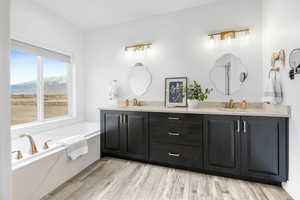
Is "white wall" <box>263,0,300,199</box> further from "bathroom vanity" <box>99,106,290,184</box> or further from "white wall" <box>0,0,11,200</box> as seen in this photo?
"white wall" <box>0,0,11,200</box>

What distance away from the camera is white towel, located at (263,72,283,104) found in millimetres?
2016

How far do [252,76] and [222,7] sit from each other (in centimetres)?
125

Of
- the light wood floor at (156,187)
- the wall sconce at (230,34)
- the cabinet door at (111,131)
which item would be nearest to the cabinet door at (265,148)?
the light wood floor at (156,187)

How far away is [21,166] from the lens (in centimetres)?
160

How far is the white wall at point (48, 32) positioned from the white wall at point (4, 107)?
176 centimetres

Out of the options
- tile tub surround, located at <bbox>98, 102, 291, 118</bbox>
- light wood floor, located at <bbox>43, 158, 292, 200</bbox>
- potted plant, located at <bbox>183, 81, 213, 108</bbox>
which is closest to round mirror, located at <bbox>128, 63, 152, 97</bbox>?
tile tub surround, located at <bbox>98, 102, 291, 118</bbox>

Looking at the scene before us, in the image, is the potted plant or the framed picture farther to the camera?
the framed picture

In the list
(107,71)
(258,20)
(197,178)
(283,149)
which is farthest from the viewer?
(107,71)

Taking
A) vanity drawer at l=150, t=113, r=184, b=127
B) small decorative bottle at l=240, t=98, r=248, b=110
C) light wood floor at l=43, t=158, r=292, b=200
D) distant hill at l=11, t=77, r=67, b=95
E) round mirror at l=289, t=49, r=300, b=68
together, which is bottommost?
light wood floor at l=43, t=158, r=292, b=200

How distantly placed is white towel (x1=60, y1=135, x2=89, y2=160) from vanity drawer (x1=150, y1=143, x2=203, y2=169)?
105 cm

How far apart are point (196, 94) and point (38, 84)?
109 inches

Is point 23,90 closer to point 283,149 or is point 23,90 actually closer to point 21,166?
point 21,166

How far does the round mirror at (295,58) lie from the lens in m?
1.67


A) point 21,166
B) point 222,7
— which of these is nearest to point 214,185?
point 21,166
